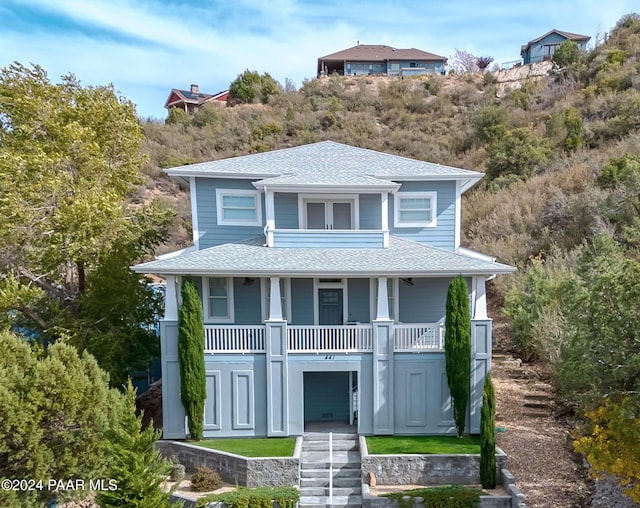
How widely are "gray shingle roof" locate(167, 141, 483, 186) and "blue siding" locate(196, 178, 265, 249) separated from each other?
39cm

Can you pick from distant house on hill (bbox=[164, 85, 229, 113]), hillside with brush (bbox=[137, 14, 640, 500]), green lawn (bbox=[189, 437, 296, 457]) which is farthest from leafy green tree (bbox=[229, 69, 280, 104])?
green lawn (bbox=[189, 437, 296, 457])

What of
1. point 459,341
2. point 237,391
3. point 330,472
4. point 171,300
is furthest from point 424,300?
point 171,300

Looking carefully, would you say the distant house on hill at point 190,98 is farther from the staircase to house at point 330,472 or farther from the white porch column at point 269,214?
the staircase to house at point 330,472

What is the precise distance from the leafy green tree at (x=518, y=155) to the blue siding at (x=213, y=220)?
79.5 ft

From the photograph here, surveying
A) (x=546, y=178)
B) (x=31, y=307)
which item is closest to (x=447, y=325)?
(x=31, y=307)

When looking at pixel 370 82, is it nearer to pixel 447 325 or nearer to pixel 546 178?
pixel 546 178

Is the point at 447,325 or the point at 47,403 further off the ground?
the point at 447,325

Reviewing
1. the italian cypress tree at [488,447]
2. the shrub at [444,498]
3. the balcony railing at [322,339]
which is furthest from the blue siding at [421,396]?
the shrub at [444,498]

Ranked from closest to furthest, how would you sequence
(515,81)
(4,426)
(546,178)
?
(4,426) → (546,178) → (515,81)

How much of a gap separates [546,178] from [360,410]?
23.4 metres

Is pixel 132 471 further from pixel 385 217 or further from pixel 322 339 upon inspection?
pixel 385 217

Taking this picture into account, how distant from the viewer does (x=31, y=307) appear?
14680mm

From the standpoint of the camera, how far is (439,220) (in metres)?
15.0

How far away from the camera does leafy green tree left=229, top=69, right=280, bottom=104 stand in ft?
168
